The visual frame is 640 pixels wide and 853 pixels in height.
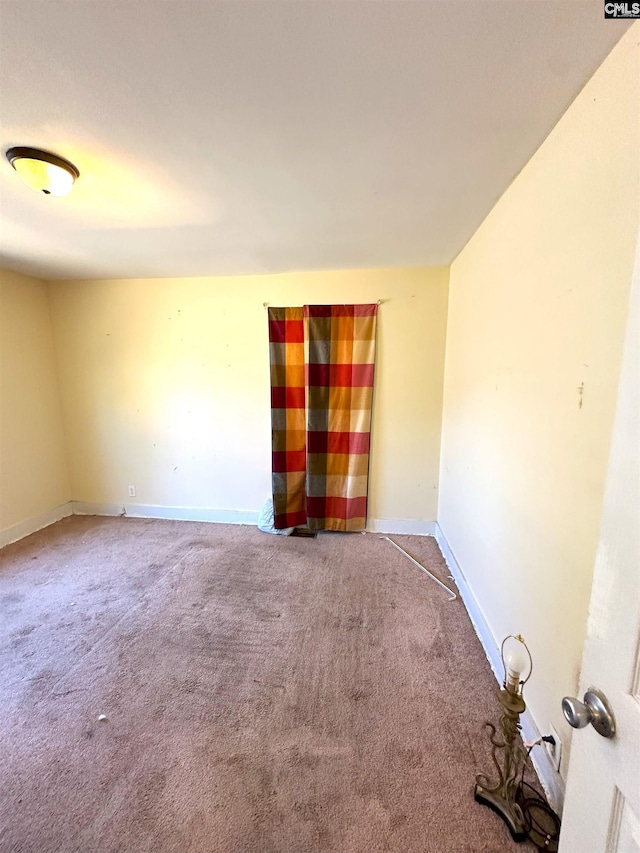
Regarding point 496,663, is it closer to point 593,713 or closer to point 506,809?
point 506,809

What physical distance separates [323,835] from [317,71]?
2275mm

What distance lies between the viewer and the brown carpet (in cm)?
114

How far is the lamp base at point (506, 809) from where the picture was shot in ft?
3.58

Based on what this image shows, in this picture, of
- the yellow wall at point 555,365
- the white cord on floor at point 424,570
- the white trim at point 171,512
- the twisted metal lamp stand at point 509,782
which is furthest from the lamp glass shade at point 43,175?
the white cord on floor at point 424,570

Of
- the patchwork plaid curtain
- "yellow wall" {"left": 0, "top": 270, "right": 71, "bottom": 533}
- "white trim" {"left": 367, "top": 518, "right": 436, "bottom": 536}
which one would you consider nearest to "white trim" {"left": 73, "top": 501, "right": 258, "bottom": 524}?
"yellow wall" {"left": 0, "top": 270, "right": 71, "bottom": 533}

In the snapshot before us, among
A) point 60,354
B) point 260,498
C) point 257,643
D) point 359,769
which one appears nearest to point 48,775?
point 257,643

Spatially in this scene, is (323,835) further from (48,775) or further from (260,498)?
(260,498)

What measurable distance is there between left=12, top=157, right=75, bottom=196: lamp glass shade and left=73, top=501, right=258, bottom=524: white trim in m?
2.69

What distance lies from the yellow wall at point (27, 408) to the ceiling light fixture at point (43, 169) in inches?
81.0

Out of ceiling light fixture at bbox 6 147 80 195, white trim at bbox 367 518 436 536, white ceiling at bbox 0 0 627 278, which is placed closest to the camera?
white ceiling at bbox 0 0 627 278

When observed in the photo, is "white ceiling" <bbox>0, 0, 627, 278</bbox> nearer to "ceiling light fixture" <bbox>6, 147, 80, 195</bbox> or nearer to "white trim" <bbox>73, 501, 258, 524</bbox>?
A: "ceiling light fixture" <bbox>6, 147, 80, 195</bbox>

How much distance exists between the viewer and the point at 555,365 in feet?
3.97

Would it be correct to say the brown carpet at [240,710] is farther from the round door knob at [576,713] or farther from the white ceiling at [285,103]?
the white ceiling at [285,103]

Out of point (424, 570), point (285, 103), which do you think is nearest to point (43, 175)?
point (285, 103)
